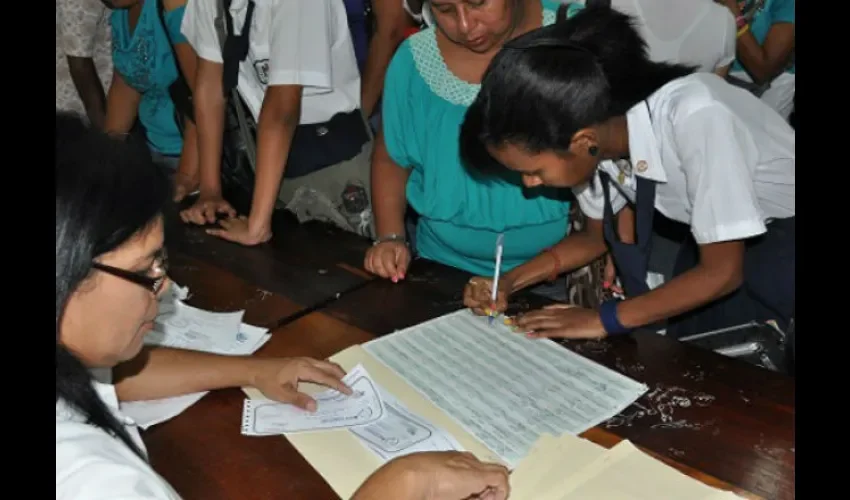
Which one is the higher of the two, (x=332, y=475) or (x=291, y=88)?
(x=291, y=88)

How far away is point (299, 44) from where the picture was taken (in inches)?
79.2

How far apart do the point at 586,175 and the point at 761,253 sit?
46 centimetres

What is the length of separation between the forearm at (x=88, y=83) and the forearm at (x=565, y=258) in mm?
2329

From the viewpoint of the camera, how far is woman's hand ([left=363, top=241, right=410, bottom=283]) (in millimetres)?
1725

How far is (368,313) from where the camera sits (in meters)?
1.58

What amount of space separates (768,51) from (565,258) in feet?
4.23

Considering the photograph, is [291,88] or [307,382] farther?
[291,88]

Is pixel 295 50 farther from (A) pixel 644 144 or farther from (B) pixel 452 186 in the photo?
(A) pixel 644 144

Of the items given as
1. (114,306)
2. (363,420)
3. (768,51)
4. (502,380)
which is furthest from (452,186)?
(768,51)

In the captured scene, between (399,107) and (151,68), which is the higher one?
(399,107)

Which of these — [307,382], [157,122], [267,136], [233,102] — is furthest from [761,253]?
[157,122]

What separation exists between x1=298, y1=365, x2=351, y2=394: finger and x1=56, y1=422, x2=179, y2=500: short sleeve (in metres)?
0.44

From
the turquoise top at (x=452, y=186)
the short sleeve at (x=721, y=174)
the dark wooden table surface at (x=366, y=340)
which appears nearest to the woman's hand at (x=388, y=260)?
the dark wooden table surface at (x=366, y=340)
